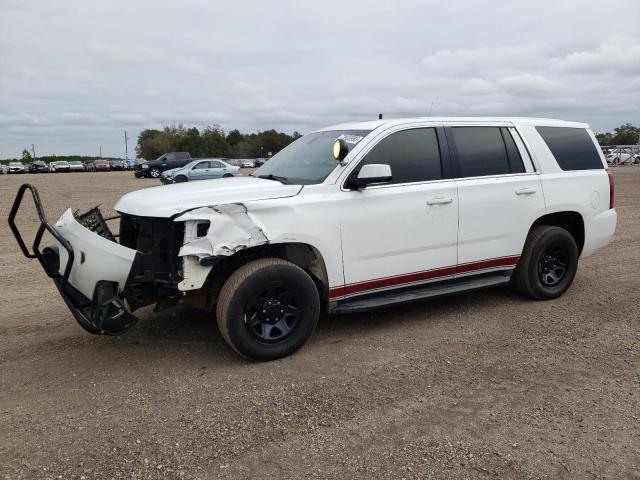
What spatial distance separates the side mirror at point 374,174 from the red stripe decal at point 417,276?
2.83 feet

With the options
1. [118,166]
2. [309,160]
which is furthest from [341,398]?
[118,166]

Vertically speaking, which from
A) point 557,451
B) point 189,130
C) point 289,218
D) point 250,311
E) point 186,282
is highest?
point 189,130

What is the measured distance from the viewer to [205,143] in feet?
300

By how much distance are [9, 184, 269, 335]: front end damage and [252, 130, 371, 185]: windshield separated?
2.74 feet

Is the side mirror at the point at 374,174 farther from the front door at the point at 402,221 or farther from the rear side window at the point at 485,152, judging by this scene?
the rear side window at the point at 485,152

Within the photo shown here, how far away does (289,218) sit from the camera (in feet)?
13.0

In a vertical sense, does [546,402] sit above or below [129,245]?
below

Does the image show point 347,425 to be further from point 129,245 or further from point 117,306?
point 129,245

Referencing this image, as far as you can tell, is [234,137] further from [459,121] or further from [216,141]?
[459,121]

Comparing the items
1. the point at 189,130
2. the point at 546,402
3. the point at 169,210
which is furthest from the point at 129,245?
the point at 189,130

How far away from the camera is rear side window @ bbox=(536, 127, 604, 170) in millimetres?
5484

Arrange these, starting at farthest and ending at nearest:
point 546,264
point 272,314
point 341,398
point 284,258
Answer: point 546,264
point 284,258
point 272,314
point 341,398

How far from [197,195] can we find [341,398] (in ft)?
5.91

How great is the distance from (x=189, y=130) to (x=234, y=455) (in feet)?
320
